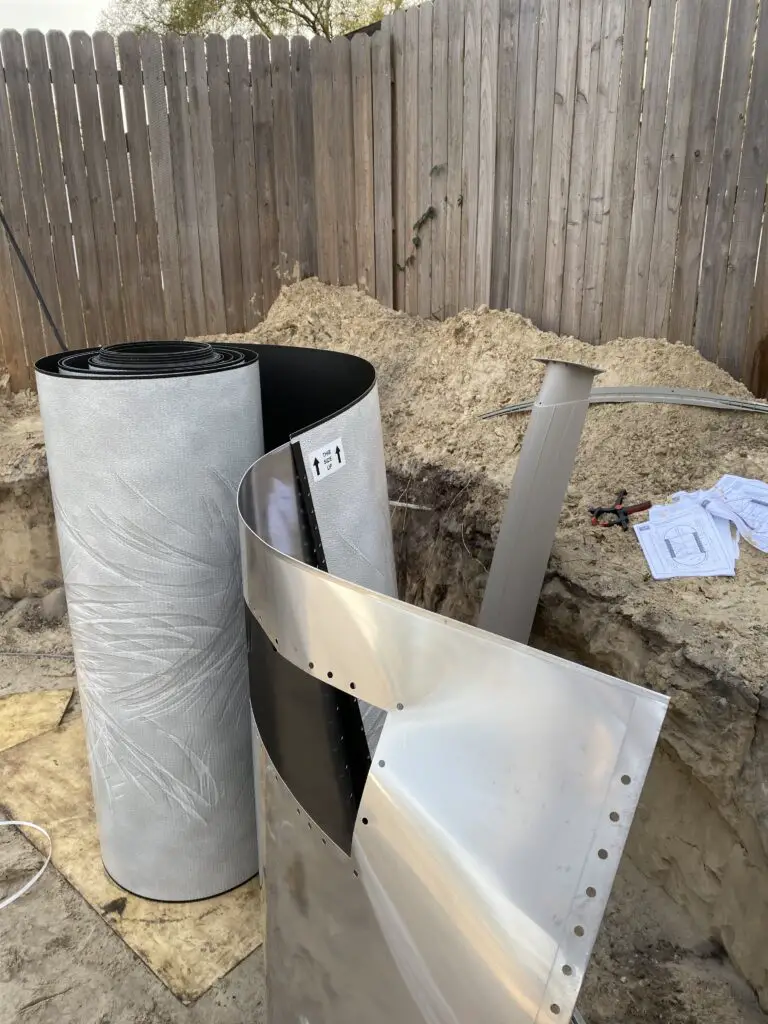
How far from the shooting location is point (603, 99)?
139 inches

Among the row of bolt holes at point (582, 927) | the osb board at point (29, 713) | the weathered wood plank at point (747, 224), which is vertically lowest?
the osb board at point (29, 713)

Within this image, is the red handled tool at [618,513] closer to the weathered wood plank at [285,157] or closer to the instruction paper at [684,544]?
the instruction paper at [684,544]

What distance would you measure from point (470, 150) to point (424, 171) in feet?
1.26

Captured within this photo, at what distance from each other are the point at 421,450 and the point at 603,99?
1.95 meters

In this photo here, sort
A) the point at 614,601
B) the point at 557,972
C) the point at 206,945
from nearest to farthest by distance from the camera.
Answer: the point at 557,972
the point at 206,945
the point at 614,601

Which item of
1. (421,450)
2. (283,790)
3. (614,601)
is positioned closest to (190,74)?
(421,450)

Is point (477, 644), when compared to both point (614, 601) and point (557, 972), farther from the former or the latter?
point (614, 601)

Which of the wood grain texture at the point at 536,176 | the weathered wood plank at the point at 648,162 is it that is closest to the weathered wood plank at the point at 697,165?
the weathered wood plank at the point at 648,162

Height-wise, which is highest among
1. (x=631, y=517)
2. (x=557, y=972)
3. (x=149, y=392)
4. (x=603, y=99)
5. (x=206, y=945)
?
(x=603, y=99)

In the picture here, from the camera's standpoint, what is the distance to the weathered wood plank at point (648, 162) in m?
3.30

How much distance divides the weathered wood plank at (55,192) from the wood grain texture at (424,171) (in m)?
2.34

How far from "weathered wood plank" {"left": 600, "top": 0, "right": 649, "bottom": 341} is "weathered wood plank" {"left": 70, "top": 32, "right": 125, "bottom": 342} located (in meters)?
3.26

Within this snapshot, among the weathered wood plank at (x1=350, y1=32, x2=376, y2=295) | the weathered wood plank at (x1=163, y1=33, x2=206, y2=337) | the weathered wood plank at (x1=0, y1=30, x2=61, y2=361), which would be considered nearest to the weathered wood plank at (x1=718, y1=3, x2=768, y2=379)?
the weathered wood plank at (x1=350, y1=32, x2=376, y2=295)

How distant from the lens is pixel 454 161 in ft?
13.9
